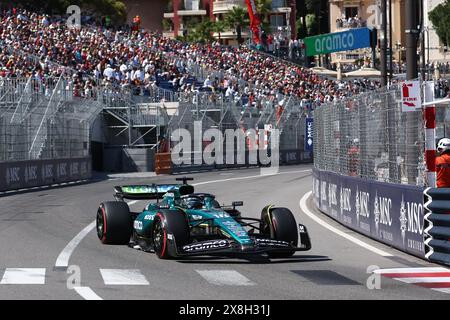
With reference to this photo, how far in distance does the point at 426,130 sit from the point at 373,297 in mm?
4651

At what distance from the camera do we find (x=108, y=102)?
154 feet

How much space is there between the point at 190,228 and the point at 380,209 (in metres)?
3.82

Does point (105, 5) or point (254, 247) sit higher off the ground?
point (105, 5)

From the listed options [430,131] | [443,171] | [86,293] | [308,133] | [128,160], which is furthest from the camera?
[308,133]

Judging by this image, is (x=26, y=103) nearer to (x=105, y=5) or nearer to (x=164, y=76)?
(x=164, y=76)

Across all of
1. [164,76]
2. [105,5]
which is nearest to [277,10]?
[105,5]

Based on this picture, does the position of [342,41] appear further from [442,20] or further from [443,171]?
[442,20]

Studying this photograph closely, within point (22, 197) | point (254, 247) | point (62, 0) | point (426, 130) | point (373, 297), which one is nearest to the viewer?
point (373, 297)

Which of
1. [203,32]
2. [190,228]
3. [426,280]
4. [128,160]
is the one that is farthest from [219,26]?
[426,280]

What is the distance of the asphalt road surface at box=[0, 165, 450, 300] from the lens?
11.8 meters

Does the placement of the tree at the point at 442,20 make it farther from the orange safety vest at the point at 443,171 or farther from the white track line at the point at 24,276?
the white track line at the point at 24,276

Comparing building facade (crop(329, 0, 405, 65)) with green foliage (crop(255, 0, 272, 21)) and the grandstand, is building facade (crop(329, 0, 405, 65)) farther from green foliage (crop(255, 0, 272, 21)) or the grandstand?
the grandstand

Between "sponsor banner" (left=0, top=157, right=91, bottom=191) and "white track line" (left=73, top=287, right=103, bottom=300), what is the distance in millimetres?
21620

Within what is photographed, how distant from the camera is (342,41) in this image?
91.1 feet
